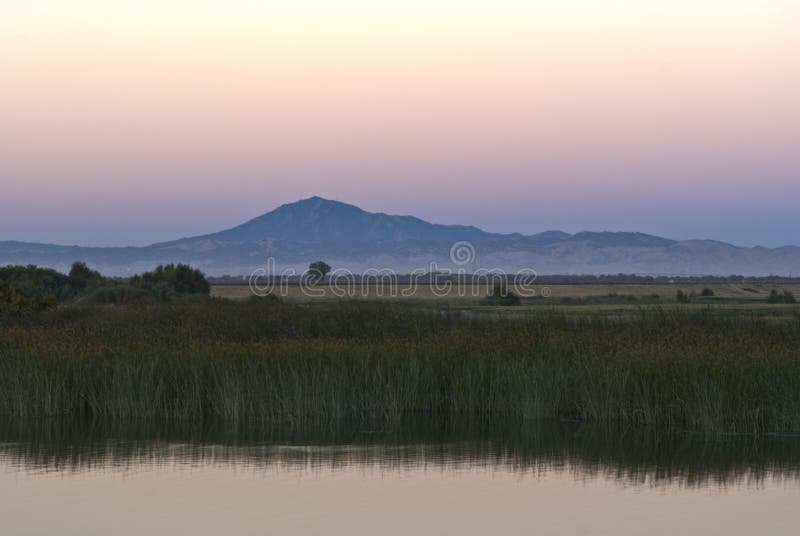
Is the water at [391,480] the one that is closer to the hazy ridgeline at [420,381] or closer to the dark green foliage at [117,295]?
the hazy ridgeline at [420,381]

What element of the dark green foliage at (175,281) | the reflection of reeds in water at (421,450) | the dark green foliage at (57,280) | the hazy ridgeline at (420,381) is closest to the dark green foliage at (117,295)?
the dark green foliage at (57,280)

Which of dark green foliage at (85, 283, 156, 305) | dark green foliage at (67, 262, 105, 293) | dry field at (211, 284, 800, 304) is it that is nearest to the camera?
dark green foliage at (85, 283, 156, 305)

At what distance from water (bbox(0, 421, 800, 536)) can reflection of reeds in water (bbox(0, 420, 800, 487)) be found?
0.04 metres

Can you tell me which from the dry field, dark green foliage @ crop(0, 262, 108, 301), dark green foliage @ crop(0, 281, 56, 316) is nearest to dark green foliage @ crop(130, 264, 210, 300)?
dark green foliage @ crop(0, 262, 108, 301)

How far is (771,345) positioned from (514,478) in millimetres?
10723

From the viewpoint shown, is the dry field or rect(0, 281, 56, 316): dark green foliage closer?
rect(0, 281, 56, 316): dark green foliage

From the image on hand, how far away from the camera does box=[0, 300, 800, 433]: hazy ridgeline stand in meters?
21.5

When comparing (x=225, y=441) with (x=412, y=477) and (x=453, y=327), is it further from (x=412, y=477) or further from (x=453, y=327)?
(x=453, y=327)

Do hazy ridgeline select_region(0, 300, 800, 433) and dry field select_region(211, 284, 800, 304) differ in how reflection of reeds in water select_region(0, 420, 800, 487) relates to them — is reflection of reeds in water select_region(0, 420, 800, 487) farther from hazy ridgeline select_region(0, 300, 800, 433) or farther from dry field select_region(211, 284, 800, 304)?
dry field select_region(211, 284, 800, 304)

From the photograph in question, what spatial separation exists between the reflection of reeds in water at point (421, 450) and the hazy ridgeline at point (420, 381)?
57 cm

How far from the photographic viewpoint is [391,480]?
58.6 feet

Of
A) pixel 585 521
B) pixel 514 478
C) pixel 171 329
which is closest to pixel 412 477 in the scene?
pixel 514 478

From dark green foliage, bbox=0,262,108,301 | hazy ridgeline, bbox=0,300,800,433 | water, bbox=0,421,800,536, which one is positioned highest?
dark green foliage, bbox=0,262,108,301

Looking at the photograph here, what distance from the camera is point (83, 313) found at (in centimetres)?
3794
